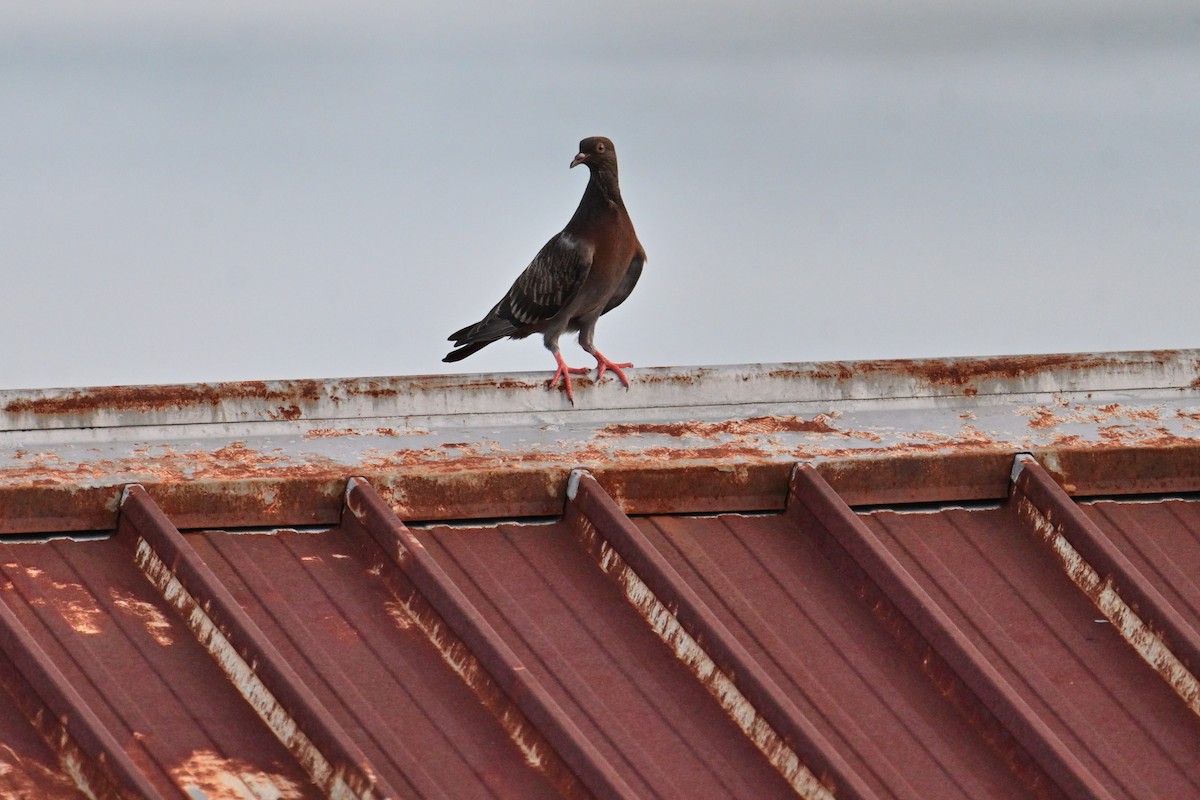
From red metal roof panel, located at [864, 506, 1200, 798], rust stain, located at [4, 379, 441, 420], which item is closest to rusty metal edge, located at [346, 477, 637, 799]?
rust stain, located at [4, 379, 441, 420]

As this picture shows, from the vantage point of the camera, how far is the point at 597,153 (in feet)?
25.2

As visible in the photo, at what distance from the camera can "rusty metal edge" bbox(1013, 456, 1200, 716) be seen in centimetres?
438

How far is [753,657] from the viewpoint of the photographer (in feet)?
13.9

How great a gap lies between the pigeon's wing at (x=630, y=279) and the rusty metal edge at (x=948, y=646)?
10.1ft

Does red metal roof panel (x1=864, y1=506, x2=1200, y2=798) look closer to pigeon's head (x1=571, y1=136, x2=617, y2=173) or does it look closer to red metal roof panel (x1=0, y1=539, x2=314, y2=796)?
red metal roof panel (x1=0, y1=539, x2=314, y2=796)

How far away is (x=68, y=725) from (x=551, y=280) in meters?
4.27

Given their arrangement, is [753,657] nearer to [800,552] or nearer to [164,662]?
[800,552]

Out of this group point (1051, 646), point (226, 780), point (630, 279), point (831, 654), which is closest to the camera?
point (226, 780)

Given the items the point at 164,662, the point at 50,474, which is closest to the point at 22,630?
the point at 164,662

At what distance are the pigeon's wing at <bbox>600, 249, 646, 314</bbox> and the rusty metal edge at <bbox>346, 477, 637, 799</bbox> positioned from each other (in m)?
3.40

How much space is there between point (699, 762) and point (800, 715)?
0.25 m

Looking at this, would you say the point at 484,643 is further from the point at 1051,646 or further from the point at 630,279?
the point at 630,279

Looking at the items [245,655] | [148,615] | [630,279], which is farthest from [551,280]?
[245,655]

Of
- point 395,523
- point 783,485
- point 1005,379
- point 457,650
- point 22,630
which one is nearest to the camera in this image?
point 22,630
